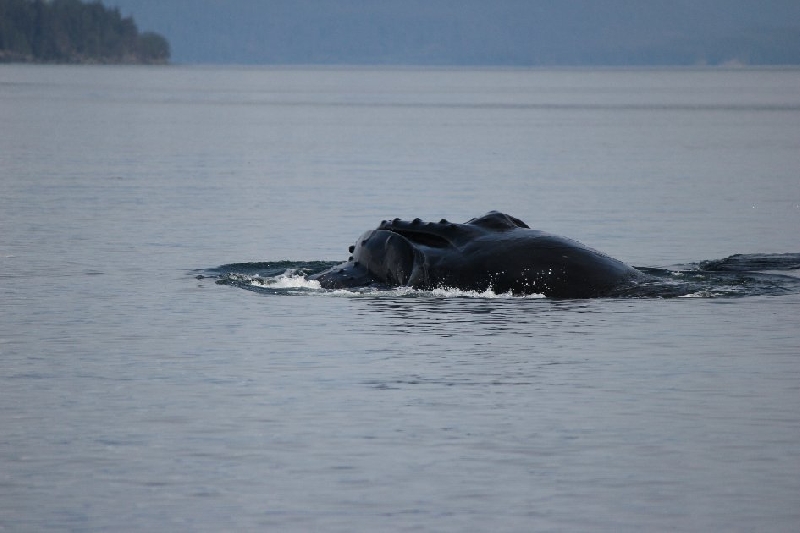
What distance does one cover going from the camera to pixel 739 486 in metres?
12.0

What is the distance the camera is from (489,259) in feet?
64.8

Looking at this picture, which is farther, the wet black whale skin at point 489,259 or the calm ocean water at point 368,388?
the wet black whale skin at point 489,259

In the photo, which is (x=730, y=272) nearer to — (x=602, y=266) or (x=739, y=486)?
(x=602, y=266)

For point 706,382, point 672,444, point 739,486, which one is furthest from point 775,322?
point 739,486

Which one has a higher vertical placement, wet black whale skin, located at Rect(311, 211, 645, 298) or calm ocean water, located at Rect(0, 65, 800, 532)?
wet black whale skin, located at Rect(311, 211, 645, 298)

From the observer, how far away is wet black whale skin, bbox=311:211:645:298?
19.8 metres

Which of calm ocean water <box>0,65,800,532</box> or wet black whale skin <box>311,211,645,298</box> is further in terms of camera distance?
wet black whale skin <box>311,211,645,298</box>

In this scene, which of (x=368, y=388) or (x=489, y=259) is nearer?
(x=368, y=388)

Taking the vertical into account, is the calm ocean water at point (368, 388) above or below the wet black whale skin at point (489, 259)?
below

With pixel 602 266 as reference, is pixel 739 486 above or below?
below

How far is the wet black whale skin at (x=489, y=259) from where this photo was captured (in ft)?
65.0

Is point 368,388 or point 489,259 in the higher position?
point 489,259

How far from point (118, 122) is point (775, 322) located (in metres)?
82.8

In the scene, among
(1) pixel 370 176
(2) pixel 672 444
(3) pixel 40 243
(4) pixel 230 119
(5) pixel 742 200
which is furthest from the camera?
(4) pixel 230 119
